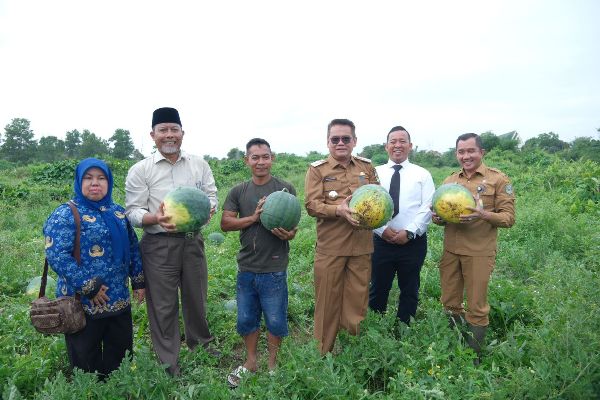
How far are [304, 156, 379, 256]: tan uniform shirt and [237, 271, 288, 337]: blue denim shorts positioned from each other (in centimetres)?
55

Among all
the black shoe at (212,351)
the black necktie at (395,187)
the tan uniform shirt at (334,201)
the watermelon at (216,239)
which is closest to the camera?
the tan uniform shirt at (334,201)

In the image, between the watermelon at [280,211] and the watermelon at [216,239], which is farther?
the watermelon at [216,239]

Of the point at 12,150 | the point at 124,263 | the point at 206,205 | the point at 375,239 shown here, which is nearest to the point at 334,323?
the point at 375,239

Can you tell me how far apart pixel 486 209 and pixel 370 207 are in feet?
4.27

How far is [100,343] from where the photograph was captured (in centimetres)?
354

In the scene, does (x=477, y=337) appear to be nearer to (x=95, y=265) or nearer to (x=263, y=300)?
(x=263, y=300)

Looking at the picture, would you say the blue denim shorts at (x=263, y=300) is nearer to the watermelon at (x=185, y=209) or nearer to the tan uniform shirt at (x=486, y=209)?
the watermelon at (x=185, y=209)

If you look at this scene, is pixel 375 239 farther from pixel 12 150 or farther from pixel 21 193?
pixel 12 150

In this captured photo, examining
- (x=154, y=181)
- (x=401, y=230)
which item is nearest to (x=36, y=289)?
(x=154, y=181)

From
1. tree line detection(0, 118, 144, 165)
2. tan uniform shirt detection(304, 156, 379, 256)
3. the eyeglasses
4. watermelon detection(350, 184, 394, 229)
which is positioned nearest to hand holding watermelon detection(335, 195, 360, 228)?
watermelon detection(350, 184, 394, 229)

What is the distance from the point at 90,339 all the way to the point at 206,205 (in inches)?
53.9

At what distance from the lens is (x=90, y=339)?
3.38 metres

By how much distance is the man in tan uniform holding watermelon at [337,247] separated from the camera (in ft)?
12.9

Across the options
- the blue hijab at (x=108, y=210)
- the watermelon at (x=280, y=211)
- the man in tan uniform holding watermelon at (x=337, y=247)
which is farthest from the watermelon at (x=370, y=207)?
the blue hijab at (x=108, y=210)
